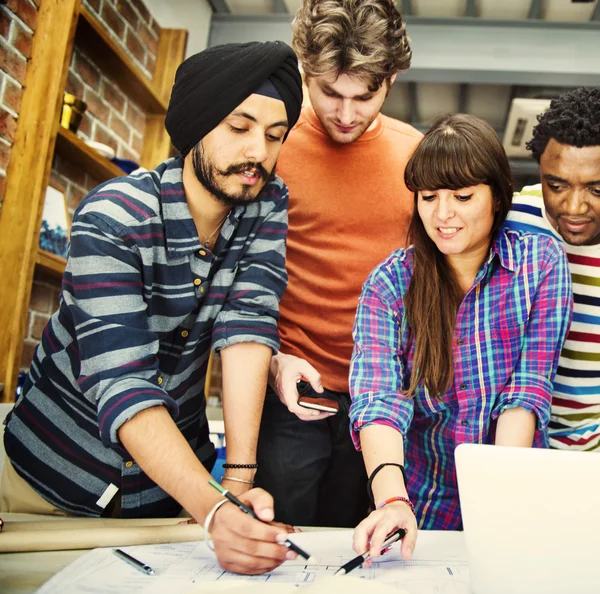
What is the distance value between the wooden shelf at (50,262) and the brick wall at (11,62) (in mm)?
243

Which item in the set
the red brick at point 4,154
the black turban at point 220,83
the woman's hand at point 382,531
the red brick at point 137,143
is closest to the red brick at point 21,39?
the red brick at point 4,154

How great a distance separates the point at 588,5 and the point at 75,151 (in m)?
2.97

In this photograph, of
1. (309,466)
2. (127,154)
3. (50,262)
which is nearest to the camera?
(309,466)

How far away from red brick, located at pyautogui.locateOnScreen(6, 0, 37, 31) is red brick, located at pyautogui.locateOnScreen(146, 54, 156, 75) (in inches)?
41.8

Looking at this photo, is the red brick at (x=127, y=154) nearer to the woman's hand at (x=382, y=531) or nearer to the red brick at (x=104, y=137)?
the red brick at (x=104, y=137)

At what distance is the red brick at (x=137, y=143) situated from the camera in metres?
3.33

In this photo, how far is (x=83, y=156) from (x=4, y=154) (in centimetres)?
46

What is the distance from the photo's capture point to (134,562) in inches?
35.9

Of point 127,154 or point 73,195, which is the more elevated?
point 127,154

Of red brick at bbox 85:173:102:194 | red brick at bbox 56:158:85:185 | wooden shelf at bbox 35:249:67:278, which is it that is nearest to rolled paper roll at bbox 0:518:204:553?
wooden shelf at bbox 35:249:67:278

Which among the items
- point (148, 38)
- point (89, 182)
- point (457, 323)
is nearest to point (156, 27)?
point (148, 38)

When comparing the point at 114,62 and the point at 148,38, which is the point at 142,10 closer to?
the point at 148,38

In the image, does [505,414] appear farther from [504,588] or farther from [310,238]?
[310,238]

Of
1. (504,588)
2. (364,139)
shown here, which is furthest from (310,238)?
(504,588)
